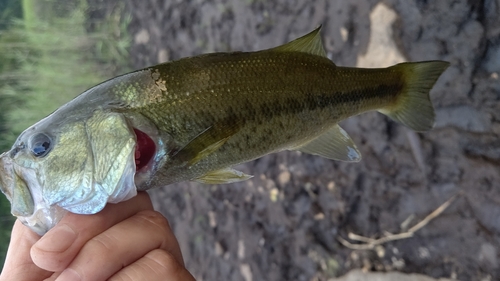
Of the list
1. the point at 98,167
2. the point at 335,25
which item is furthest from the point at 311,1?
the point at 98,167

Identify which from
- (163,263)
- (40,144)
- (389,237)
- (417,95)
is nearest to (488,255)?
(389,237)

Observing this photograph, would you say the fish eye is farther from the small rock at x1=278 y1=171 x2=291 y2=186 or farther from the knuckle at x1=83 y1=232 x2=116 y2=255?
the small rock at x1=278 y1=171 x2=291 y2=186

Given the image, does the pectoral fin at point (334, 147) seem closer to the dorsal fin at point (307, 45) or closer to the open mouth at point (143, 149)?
the dorsal fin at point (307, 45)

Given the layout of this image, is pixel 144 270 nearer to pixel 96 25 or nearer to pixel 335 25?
pixel 335 25

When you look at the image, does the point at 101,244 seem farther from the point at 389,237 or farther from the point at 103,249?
the point at 389,237

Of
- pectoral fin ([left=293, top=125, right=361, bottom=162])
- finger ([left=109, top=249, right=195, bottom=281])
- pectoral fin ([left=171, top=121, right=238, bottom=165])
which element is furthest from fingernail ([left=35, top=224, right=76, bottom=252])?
pectoral fin ([left=293, top=125, right=361, bottom=162])

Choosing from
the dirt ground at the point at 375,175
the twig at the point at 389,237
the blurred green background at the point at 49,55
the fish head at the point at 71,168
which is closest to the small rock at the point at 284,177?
the dirt ground at the point at 375,175
